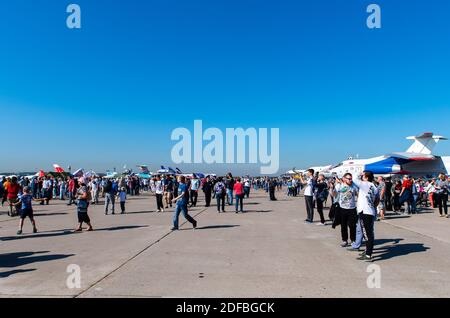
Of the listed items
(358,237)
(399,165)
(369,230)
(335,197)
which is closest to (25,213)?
(358,237)

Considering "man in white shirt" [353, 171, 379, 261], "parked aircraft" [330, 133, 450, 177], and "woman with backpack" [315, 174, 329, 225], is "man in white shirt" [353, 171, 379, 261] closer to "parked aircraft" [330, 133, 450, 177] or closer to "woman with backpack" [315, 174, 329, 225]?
"woman with backpack" [315, 174, 329, 225]

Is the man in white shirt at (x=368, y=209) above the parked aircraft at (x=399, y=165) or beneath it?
beneath

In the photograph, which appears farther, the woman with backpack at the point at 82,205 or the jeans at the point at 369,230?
the woman with backpack at the point at 82,205

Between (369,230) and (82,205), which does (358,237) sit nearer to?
(369,230)

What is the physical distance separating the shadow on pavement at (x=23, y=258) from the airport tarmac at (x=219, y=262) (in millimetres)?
19

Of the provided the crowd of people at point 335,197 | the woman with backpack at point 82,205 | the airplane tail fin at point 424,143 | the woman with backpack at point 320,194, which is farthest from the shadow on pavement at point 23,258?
the airplane tail fin at point 424,143

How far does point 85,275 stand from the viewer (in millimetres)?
5691

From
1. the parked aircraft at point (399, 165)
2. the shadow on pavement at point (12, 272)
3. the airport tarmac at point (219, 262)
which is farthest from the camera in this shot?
the parked aircraft at point (399, 165)

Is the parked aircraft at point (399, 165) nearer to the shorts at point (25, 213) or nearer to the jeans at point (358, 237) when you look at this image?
the jeans at point (358, 237)

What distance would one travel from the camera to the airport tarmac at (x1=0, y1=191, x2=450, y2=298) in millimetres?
4980

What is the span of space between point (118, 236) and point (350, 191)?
6324mm

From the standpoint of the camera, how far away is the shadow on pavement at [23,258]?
6.64m

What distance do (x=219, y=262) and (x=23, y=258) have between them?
405 cm
